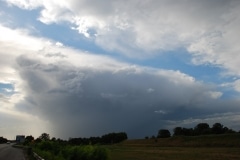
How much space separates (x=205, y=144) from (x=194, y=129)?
59.8 meters

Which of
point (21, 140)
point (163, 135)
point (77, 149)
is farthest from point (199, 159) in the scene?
point (163, 135)

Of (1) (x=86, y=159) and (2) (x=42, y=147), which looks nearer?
(1) (x=86, y=159)

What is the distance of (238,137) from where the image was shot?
120125 mm

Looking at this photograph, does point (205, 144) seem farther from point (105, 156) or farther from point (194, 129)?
point (105, 156)

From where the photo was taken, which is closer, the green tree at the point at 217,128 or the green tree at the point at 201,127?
the green tree at the point at 217,128

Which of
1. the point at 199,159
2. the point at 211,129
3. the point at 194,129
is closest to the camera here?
the point at 199,159

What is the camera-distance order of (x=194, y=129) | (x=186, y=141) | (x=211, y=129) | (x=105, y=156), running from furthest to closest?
(x=194, y=129), (x=211, y=129), (x=186, y=141), (x=105, y=156)

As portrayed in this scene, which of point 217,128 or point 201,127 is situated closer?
point 217,128

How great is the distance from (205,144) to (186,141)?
49.6 feet

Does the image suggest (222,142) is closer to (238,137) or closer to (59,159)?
(238,137)

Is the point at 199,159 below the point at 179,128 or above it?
below

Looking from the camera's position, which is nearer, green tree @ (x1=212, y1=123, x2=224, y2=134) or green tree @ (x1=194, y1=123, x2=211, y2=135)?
green tree @ (x1=212, y1=123, x2=224, y2=134)

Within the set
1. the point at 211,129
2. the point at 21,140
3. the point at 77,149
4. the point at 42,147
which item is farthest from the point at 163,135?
the point at 77,149

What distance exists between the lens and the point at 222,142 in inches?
4636
